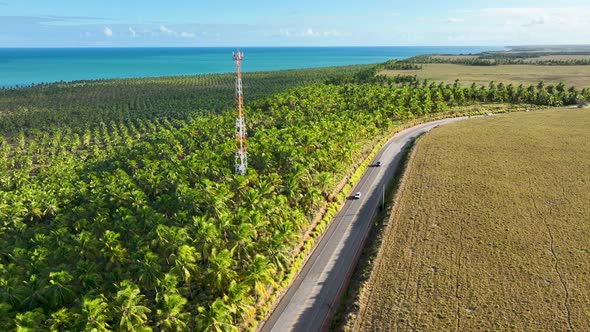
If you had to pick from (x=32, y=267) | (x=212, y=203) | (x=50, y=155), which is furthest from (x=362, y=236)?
(x=50, y=155)

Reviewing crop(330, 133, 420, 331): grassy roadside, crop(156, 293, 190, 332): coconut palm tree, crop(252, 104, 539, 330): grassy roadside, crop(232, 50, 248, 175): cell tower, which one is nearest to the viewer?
crop(156, 293, 190, 332): coconut palm tree

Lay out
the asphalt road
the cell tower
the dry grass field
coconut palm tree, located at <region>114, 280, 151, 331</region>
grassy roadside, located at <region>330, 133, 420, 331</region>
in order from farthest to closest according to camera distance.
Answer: the cell tower → the asphalt road → grassy roadside, located at <region>330, 133, 420, 331</region> → the dry grass field → coconut palm tree, located at <region>114, 280, 151, 331</region>

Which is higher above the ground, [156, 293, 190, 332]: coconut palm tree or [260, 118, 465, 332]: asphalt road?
[156, 293, 190, 332]: coconut palm tree

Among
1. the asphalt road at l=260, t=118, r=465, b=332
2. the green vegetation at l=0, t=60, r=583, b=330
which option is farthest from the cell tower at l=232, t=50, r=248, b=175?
the asphalt road at l=260, t=118, r=465, b=332

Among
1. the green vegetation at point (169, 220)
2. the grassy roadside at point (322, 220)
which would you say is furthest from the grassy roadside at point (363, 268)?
the green vegetation at point (169, 220)

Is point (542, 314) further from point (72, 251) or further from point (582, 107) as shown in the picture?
point (582, 107)

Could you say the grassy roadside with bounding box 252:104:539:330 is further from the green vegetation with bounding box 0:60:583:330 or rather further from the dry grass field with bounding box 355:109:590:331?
the dry grass field with bounding box 355:109:590:331

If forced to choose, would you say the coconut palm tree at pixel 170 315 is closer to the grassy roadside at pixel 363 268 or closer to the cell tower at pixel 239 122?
the grassy roadside at pixel 363 268
